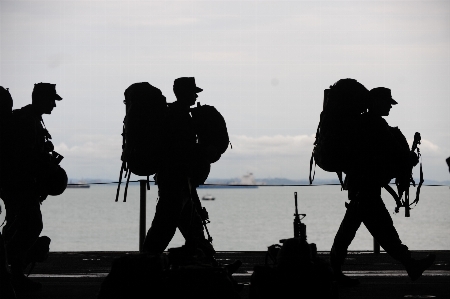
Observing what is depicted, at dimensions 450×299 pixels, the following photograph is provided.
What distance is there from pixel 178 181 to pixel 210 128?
0.70 meters

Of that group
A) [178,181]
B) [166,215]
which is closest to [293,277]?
[166,215]

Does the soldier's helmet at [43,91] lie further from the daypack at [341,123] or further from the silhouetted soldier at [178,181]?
the daypack at [341,123]

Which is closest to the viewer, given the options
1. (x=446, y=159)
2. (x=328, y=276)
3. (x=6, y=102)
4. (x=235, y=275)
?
(x=328, y=276)

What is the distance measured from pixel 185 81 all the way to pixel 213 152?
0.85m

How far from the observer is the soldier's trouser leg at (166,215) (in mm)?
8945

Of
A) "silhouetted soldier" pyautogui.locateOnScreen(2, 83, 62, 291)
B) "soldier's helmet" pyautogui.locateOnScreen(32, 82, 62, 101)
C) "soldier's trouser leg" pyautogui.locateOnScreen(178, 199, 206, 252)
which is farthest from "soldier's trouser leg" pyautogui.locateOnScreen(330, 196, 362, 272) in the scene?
"soldier's helmet" pyautogui.locateOnScreen(32, 82, 62, 101)

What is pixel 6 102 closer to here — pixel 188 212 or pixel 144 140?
pixel 144 140

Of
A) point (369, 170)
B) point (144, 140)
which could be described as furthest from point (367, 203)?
point (144, 140)

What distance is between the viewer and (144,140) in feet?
30.2

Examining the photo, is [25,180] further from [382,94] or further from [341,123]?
[382,94]

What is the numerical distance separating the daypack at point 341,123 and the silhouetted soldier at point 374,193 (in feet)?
0.45

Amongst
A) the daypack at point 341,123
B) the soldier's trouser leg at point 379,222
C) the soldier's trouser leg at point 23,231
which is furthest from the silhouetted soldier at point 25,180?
Answer: the soldier's trouser leg at point 379,222

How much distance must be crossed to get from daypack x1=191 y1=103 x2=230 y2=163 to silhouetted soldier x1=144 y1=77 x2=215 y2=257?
0.09 metres

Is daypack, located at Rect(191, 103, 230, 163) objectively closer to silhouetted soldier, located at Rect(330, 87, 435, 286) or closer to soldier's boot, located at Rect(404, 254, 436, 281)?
silhouetted soldier, located at Rect(330, 87, 435, 286)
